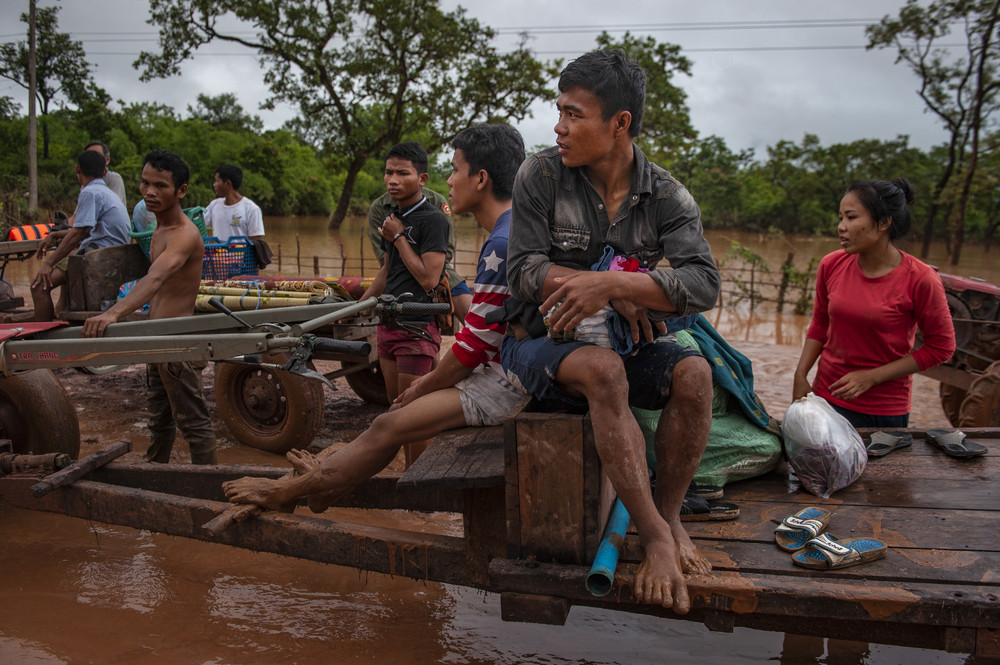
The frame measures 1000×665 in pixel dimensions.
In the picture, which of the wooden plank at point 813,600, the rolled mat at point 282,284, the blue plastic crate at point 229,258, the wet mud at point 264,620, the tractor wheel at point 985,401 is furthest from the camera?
the blue plastic crate at point 229,258

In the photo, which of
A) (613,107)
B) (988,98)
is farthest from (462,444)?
(988,98)

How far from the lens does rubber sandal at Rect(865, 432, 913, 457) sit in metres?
2.98

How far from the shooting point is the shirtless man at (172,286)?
400cm

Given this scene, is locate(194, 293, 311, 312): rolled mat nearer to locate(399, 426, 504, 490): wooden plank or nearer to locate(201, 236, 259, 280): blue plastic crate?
locate(201, 236, 259, 280): blue plastic crate

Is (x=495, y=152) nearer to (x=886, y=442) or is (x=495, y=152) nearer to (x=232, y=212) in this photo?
(x=886, y=442)

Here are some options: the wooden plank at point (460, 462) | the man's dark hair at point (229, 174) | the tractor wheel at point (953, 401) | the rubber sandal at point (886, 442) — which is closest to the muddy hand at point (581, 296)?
the wooden plank at point (460, 462)

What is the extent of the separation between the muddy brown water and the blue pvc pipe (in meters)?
1.09

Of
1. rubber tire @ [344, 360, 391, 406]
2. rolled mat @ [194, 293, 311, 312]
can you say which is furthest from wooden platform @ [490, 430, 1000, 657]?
rubber tire @ [344, 360, 391, 406]

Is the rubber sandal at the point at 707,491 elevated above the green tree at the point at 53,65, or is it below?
below

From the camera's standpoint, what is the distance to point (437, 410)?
261 centimetres

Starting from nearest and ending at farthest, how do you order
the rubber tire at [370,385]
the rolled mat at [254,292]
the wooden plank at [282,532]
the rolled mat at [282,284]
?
the wooden plank at [282,532]
the rolled mat at [254,292]
the rolled mat at [282,284]
the rubber tire at [370,385]

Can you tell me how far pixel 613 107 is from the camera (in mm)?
2191

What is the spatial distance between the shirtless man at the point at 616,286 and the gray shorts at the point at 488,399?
306 mm

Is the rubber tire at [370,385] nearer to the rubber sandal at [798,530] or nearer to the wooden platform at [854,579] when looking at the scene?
the wooden platform at [854,579]
